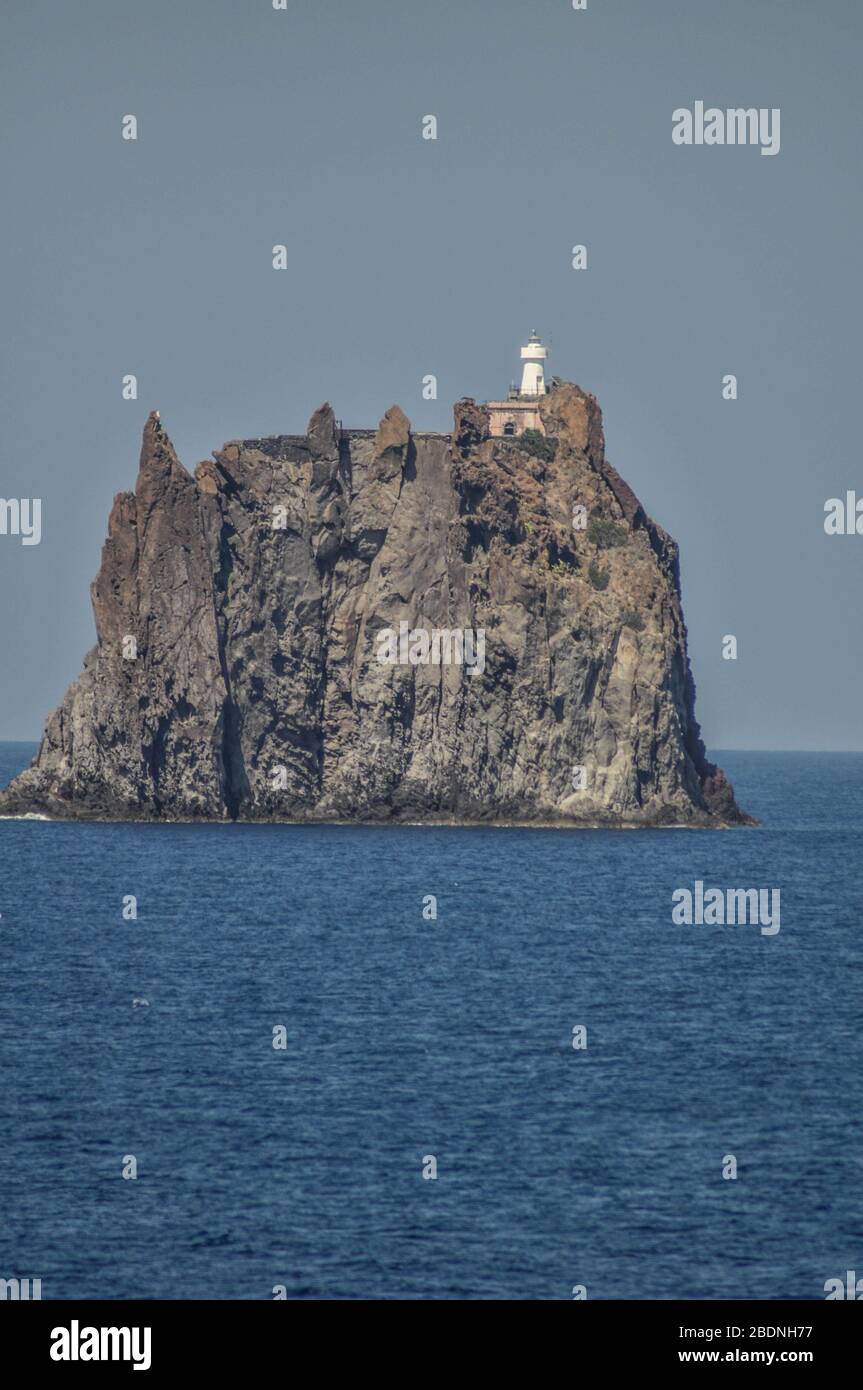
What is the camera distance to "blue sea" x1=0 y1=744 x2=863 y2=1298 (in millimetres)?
37875

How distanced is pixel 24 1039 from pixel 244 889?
114 ft

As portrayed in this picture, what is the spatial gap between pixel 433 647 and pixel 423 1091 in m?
75.2

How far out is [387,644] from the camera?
12562cm

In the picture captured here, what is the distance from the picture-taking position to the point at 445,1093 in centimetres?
5028

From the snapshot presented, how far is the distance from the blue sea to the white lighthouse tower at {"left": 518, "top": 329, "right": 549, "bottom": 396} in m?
58.7

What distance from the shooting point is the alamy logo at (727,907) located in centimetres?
8625

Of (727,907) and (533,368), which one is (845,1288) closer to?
(727,907)

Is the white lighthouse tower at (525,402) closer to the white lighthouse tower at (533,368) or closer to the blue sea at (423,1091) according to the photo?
the white lighthouse tower at (533,368)

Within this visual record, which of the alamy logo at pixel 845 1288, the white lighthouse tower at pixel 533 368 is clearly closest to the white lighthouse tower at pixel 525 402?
the white lighthouse tower at pixel 533 368

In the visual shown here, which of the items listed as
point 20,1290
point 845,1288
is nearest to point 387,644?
point 845,1288
